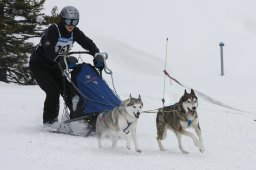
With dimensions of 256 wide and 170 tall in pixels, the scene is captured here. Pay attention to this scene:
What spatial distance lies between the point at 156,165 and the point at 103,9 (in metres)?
20.4

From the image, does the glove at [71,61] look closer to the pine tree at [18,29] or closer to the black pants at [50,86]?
the black pants at [50,86]

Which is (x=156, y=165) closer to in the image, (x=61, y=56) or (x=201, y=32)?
(x=61, y=56)

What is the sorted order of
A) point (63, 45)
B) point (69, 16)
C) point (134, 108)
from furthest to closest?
point (63, 45)
point (69, 16)
point (134, 108)

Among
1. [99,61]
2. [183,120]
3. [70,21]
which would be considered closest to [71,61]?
[99,61]

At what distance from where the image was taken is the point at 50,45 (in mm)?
7008

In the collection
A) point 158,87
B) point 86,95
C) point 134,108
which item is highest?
point 158,87

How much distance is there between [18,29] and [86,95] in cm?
643

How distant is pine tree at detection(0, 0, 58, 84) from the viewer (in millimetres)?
12961

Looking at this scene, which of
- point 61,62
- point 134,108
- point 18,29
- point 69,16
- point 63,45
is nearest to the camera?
point 134,108

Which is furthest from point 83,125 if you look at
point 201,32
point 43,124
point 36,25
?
point 201,32

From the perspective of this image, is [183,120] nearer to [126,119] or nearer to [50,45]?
[126,119]

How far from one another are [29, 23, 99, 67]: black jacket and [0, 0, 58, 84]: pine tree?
5.42 metres

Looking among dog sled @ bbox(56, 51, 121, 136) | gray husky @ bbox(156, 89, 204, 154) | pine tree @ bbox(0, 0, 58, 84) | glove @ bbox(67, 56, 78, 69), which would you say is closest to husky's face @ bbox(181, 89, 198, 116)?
gray husky @ bbox(156, 89, 204, 154)

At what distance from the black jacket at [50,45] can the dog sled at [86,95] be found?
0.83 ft
